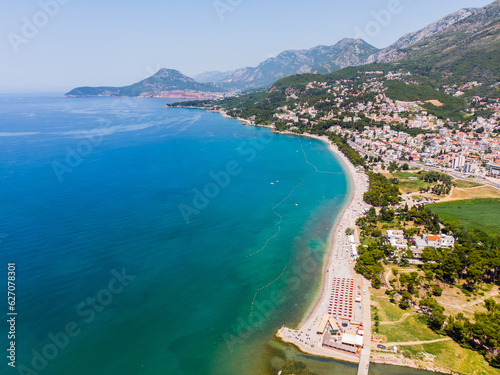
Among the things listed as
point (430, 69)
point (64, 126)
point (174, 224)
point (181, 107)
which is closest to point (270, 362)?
point (174, 224)

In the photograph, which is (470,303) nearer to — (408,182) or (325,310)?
(325,310)

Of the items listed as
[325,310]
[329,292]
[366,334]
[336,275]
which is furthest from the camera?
[336,275]

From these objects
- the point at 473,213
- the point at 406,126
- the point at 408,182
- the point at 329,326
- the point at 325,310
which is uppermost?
the point at 406,126

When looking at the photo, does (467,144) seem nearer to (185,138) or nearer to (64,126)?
(185,138)

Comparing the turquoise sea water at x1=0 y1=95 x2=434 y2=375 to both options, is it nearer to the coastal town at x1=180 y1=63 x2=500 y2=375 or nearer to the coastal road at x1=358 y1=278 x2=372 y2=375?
the coastal road at x1=358 y1=278 x2=372 y2=375

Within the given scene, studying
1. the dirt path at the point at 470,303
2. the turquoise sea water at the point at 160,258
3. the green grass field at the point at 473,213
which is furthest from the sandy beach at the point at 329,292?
the green grass field at the point at 473,213

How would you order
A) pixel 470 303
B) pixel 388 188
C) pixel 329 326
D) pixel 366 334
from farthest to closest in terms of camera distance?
1. pixel 388 188
2. pixel 470 303
3. pixel 329 326
4. pixel 366 334

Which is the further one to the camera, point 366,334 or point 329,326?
point 329,326

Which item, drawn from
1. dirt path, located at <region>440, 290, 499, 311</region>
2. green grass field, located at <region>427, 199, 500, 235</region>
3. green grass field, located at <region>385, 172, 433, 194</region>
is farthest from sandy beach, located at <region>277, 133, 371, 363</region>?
green grass field, located at <region>385, 172, 433, 194</region>

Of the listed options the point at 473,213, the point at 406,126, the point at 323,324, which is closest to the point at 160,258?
the point at 323,324
